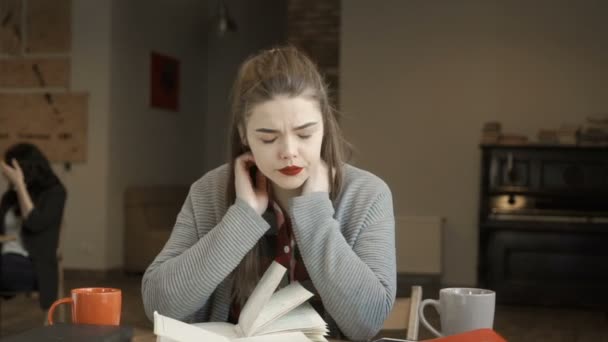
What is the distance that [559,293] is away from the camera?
6.20 m

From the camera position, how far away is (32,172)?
15.5 feet

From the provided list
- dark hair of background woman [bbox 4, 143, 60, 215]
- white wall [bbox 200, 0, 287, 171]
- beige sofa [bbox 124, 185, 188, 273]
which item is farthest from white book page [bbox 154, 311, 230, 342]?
white wall [bbox 200, 0, 287, 171]

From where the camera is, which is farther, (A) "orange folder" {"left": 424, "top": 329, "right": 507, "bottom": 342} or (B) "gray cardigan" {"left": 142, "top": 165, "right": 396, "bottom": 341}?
(B) "gray cardigan" {"left": 142, "top": 165, "right": 396, "bottom": 341}

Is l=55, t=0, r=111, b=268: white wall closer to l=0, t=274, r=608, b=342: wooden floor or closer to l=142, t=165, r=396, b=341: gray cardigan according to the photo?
l=0, t=274, r=608, b=342: wooden floor

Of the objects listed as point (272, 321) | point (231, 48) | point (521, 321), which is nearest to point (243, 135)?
point (272, 321)

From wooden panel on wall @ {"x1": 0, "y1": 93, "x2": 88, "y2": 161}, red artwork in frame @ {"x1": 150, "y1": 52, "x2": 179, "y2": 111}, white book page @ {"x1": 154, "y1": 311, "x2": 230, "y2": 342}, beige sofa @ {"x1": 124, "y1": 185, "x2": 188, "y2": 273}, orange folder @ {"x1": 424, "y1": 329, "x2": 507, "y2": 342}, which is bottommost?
beige sofa @ {"x1": 124, "y1": 185, "x2": 188, "y2": 273}

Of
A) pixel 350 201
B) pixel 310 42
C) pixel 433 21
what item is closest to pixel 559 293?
pixel 433 21

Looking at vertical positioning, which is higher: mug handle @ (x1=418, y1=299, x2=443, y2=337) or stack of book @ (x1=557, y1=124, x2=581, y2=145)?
stack of book @ (x1=557, y1=124, x2=581, y2=145)

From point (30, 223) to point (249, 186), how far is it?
324 centimetres

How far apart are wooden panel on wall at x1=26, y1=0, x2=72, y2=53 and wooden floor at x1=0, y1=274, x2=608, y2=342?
2.50 meters

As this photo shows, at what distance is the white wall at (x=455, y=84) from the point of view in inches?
274

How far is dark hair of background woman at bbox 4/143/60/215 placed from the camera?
15.6 feet

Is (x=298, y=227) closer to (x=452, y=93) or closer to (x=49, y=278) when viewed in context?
(x=49, y=278)

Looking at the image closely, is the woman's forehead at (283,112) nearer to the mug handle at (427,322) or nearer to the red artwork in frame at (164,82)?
the mug handle at (427,322)
